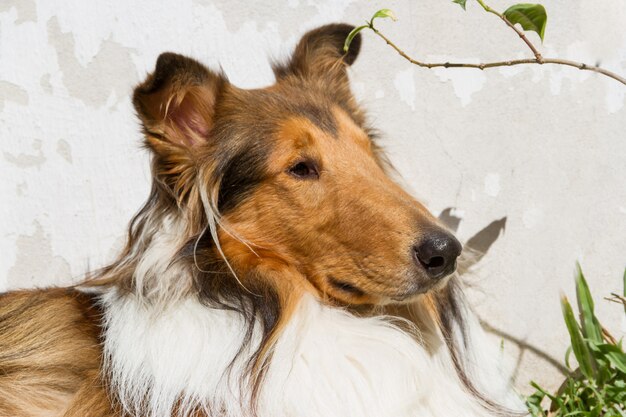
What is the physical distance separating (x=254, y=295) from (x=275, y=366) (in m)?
0.28

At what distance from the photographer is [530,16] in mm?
2973

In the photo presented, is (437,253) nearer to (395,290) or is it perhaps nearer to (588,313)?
(395,290)

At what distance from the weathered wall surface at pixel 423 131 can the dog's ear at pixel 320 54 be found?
45cm

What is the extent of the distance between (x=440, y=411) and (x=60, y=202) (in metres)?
2.34

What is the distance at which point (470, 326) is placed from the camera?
342cm

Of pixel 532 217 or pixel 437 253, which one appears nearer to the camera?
pixel 437 253

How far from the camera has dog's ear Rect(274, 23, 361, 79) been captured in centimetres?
365

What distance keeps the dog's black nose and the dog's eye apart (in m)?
0.57

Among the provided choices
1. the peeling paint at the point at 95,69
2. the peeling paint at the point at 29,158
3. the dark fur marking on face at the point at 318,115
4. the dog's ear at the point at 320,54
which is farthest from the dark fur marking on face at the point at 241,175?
the peeling paint at the point at 29,158

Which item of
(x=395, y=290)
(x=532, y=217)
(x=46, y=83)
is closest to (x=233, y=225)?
(x=395, y=290)

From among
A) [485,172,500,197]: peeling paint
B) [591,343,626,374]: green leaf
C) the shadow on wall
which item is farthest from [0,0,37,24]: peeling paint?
[591,343,626,374]: green leaf

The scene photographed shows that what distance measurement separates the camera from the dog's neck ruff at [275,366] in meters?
2.85

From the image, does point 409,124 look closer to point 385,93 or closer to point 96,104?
point 385,93

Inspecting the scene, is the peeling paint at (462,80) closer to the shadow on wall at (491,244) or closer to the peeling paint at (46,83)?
the shadow on wall at (491,244)
